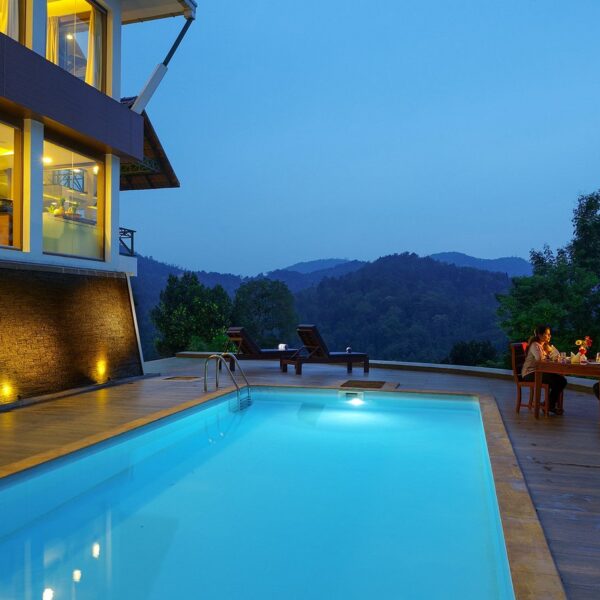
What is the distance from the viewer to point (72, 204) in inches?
366

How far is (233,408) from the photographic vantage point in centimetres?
788

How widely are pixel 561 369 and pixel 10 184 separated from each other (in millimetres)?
7556

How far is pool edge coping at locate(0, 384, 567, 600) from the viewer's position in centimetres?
260

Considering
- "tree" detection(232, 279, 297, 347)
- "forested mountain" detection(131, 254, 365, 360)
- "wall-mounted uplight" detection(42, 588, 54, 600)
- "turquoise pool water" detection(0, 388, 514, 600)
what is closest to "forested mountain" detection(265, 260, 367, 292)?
"forested mountain" detection(131, 254, 365, 360)

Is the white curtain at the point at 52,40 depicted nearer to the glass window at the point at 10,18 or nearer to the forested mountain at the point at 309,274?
the glass window at the point at 10,18

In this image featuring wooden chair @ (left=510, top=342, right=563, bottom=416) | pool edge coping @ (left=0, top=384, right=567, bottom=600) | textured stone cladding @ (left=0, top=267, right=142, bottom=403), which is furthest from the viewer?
textured stone cladding @ (left=0, top=267, right=142, bottom=403)

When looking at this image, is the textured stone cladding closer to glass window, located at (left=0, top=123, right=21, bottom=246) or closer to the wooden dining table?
glass window, located at (left=0, top=123, right=21, bottom=246)

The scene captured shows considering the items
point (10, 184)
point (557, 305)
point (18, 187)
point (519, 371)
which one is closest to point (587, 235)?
point (557, 305)

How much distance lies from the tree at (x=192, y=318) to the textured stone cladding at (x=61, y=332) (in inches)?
323

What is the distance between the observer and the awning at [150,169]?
13.7 metres

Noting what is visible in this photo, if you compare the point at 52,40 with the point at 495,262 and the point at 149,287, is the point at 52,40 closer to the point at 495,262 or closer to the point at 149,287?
the point at 149,287

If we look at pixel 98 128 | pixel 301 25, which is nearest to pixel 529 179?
pixel 301 25

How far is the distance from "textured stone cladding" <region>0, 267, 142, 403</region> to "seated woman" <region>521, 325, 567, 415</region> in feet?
20.7

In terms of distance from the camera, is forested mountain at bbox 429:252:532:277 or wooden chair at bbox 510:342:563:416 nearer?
wooden chair at bbox 510:342:563:416
